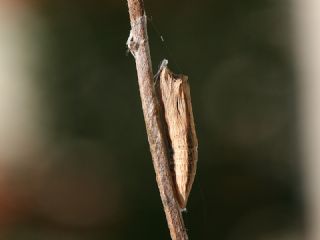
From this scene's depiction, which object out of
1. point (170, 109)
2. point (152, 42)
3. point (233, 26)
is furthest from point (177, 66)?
→ point (170, 109)

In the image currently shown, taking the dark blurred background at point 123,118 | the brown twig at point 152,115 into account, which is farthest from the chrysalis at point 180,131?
the dark blurred background at point 123,118

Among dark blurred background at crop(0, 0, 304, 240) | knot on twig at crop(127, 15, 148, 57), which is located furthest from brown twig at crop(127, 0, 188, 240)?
dark blurred background at crop(0, 0, 304, 240)

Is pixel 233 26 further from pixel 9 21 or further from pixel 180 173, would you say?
pixel 180 173

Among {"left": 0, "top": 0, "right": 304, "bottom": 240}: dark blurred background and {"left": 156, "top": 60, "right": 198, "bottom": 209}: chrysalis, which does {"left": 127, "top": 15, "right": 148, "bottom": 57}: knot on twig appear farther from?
{"left": 0, "top": 0, "right": 304, "bottom": 240}: dark blurred background

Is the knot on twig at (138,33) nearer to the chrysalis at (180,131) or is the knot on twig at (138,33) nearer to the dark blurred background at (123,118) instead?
the chrysalis at (180,131)

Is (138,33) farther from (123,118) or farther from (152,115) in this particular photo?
(123,118)

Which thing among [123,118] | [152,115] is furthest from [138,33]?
[123,118]
